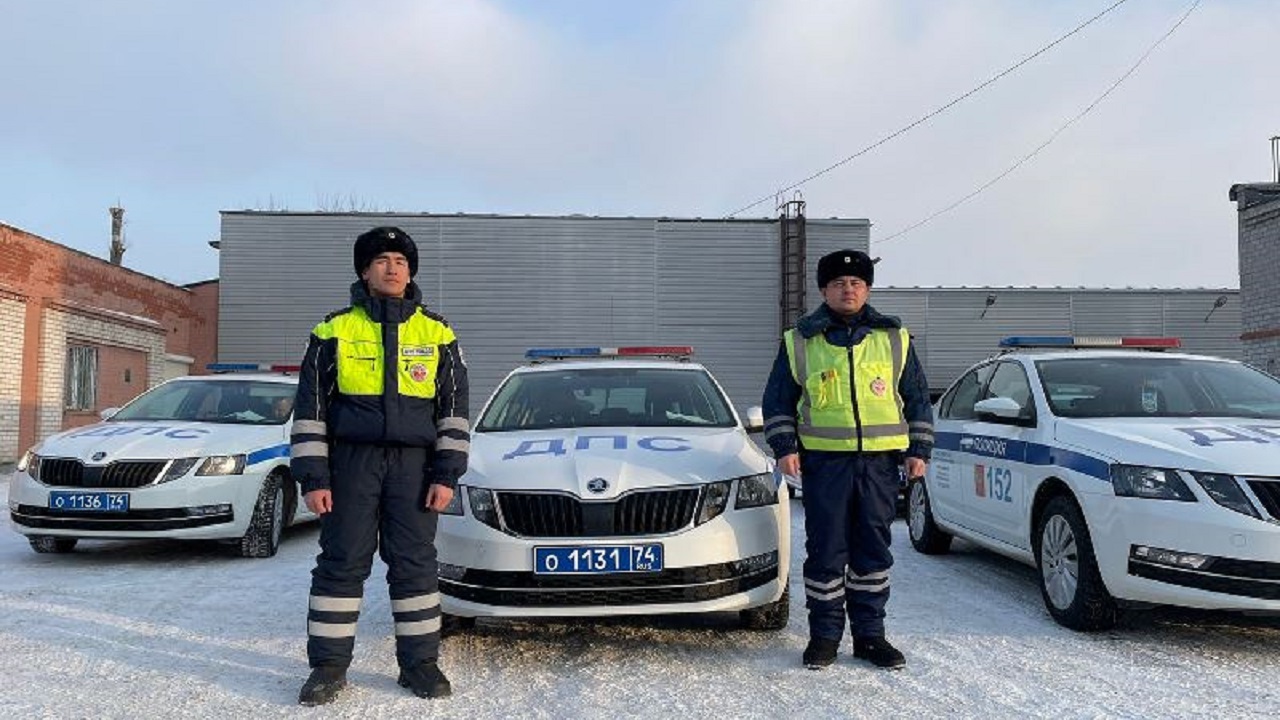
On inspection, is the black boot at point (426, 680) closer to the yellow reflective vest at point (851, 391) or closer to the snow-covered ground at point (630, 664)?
the snow-covered ground at point (630, 664)

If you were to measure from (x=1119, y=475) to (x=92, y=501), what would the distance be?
20.0ft

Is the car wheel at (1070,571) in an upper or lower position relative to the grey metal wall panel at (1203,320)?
lower

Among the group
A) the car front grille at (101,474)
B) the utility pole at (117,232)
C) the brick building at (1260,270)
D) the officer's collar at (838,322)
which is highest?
the utility pole at (117,232)

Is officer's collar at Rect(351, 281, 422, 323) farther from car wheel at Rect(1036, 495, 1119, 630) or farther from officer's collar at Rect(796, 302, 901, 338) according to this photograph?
car wheel at Rect(1036, 495, 1119, 630)

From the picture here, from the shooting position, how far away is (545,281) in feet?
64.5

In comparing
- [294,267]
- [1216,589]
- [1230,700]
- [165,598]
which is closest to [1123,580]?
[1216,589]

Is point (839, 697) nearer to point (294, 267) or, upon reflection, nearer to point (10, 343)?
point (10, 343)

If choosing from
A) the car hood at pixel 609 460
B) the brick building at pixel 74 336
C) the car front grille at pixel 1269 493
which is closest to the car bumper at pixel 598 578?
the car hood at pixel 609 460

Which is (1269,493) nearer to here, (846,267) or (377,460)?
(846,267)

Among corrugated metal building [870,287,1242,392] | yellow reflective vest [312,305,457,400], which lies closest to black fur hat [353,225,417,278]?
yellow reflective vest [312,305,457,400]

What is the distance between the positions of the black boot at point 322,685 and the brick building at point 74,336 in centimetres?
1428

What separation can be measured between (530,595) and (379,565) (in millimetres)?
2963

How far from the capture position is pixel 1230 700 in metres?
3.50

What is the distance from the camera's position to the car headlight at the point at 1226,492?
3.96 m
